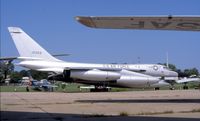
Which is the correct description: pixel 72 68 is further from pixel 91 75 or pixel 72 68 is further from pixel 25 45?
pixel 25 45

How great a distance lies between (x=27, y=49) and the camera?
36.9 metres

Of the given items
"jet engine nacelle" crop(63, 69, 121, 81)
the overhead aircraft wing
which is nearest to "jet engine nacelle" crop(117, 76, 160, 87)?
"jet engine nacelle" crop(63, 69, 121, 81)

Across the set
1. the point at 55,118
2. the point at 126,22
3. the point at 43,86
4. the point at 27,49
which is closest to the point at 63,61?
the point at 27,49

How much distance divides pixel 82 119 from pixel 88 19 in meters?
6.42

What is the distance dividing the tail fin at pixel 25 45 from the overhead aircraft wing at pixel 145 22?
20230mm

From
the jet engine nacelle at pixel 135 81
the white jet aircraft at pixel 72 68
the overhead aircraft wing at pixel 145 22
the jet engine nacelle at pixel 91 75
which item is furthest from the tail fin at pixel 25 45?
the overhead aircraft wing at pixel 145 22

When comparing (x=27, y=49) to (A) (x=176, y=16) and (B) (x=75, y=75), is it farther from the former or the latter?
(A) (x=176, y=16)

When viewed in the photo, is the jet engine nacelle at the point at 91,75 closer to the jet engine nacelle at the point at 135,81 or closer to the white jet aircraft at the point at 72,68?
the white jet aircraft at the point at 72,68

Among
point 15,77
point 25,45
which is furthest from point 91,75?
point 15,77

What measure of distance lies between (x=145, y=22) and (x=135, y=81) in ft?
65.4

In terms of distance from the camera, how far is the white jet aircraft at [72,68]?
35750mm

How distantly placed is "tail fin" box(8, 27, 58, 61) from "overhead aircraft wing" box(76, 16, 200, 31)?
2023 cm

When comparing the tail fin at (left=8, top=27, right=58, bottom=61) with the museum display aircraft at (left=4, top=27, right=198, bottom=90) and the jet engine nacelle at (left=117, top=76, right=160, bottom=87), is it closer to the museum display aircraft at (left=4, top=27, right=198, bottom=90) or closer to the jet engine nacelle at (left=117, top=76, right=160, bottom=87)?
the museum display aircraft at (left=4, top=27, right=198, bottom=90)

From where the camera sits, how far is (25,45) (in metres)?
36.8
